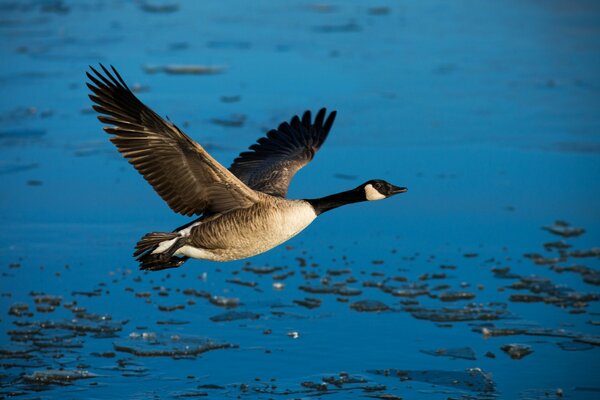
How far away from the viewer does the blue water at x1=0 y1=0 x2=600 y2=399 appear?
6.72m

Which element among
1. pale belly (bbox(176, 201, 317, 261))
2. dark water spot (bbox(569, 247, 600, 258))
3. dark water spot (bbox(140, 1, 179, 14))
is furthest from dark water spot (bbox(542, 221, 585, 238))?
dark water spot (bbox(140, 1, 179, 14))

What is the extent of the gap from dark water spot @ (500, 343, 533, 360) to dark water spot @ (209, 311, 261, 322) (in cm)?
184

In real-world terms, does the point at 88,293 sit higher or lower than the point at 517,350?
higher

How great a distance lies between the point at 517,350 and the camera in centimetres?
689

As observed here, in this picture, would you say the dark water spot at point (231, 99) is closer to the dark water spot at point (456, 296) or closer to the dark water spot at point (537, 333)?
the dark water spot at point (456, 296)

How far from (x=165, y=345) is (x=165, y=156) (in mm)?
1485

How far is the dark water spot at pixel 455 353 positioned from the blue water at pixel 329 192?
41 millimetres

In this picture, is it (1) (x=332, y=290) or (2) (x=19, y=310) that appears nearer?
(2) (x=19, y=310)

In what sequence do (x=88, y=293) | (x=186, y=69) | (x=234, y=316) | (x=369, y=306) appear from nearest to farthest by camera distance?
(x=234, y=316) → (x=369, y=306) → (x=88, y=293) → (x=186, y=69)

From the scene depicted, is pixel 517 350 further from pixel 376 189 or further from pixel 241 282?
pixel 241 282

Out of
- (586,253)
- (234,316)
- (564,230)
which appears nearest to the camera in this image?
(234,316)

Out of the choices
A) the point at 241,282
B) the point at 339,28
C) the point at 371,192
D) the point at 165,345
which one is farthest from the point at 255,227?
the point at 339,28

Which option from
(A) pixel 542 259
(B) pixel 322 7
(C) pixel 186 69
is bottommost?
(A) pixel 542 259

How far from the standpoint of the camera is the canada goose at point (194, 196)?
6098 mm
